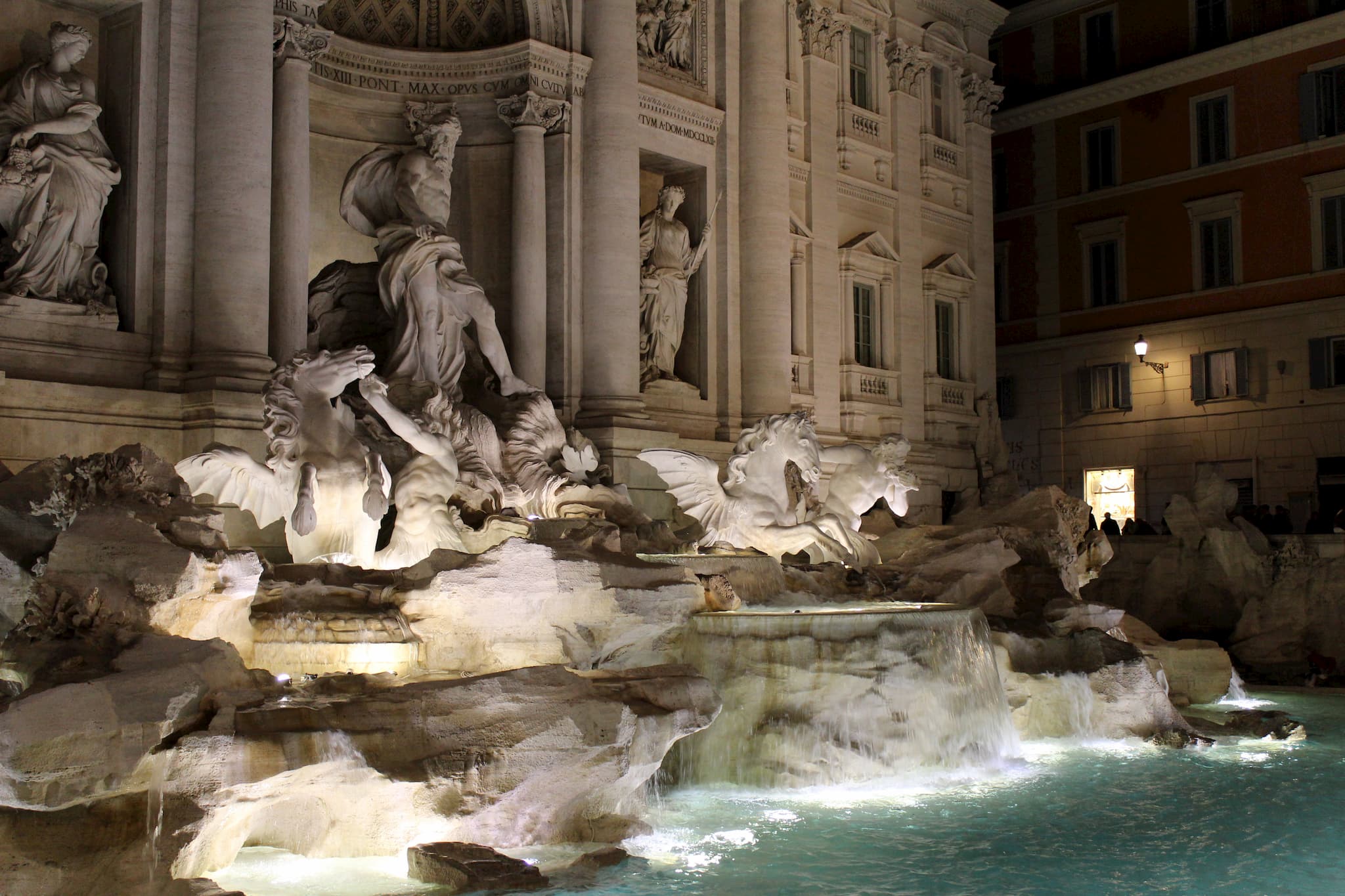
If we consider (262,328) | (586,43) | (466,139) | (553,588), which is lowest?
(553,588)

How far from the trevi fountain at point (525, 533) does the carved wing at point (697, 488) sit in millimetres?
31

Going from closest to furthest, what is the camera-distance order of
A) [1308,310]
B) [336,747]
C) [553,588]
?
[336,747] < [553,588] < [1308,310]

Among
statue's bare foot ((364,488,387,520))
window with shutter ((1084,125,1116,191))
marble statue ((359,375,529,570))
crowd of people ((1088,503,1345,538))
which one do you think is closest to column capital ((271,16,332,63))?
marble statue ((359,375,529,570))

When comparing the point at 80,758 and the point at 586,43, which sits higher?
the point at 586,43

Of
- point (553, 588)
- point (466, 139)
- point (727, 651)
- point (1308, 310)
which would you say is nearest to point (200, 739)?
point (553, 588)

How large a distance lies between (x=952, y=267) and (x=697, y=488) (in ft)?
35.9

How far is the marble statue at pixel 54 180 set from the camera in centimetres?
1036

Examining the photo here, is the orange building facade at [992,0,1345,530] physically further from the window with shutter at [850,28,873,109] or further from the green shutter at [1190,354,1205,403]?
the window with shutter at [850,28,873,109]

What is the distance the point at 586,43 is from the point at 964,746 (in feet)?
30.1

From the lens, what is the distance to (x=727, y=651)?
8969mm

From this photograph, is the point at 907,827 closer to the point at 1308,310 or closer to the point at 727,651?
the point at 727,651

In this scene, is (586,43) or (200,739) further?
(586,43)

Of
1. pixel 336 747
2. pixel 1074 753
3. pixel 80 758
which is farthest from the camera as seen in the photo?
pixel 1074 753

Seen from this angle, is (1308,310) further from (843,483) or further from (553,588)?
(553,588)
